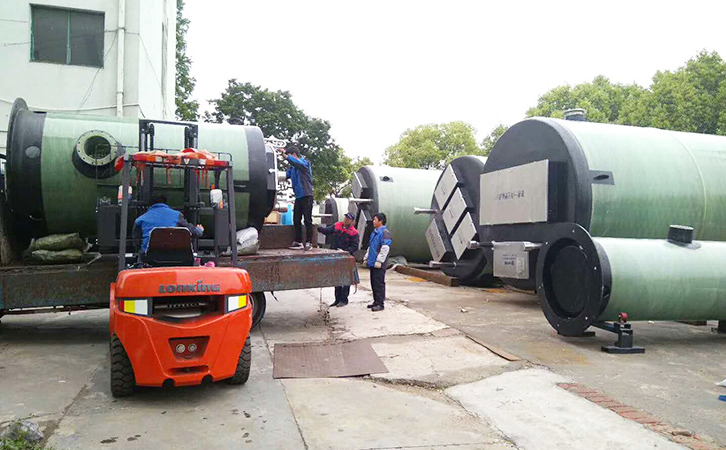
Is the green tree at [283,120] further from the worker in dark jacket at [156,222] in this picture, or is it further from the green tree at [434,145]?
the worker in dark jacket at [156,222]

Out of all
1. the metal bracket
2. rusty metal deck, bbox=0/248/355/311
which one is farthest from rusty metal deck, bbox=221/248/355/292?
the metal bracket

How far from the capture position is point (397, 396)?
5262 millimetres

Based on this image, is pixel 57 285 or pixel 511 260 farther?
pixel 511 260

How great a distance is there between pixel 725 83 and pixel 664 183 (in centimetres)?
2961

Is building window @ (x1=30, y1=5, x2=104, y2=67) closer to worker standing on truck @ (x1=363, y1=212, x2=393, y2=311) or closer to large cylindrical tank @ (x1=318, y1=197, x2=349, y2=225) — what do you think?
worker standing on truck @ (x1=363, y1=212, x2=393, y2=311)

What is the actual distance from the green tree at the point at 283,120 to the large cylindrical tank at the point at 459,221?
83.0 ft

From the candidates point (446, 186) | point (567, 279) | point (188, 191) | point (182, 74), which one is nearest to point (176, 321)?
point (188, 191)

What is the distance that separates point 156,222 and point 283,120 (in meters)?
34.0

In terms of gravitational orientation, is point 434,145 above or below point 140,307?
above

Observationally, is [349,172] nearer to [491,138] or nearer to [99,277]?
[491,138]

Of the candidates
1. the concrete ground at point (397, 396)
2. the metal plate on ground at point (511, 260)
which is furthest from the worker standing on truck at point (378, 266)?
the metal plate on ground at point (511, 260)

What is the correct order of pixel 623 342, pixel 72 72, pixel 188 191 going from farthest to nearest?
1. pixel 72 72
2. pixel 188 191
3. pixel 623 342

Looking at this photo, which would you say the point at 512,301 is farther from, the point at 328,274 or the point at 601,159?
the point at 328,274

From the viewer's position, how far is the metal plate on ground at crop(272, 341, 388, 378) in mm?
5984
